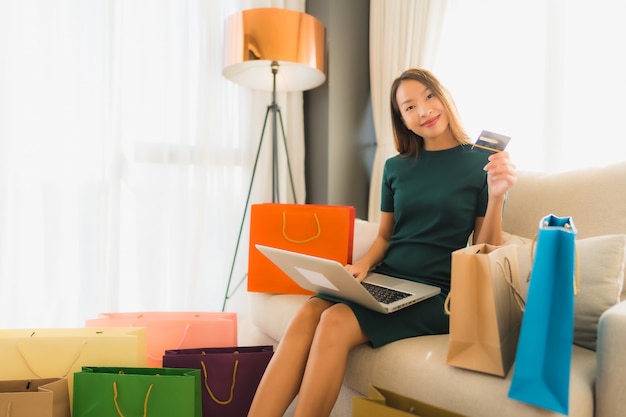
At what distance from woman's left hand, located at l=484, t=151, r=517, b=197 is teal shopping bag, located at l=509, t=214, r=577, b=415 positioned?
43 cm

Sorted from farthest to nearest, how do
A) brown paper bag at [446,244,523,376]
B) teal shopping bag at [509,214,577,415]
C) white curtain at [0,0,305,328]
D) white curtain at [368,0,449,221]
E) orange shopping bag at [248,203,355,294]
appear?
white curtain at [368,0,449,221] < white curtain at [0,0,305,328] < orange shopping bag at [248,203,355,294] < brown paper bag at [446,244,523,376] < teal shopping bag at [509,214,577,415]

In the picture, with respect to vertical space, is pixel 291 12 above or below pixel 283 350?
above

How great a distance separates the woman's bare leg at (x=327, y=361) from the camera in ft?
3.86

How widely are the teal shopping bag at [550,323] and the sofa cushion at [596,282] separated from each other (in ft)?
1.10

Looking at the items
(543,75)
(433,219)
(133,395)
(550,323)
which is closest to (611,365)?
(550,323)

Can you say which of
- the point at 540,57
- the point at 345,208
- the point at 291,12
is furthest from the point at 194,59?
the point at 540,57

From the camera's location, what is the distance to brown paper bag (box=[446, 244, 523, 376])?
102 cm

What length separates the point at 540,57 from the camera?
2100 mm

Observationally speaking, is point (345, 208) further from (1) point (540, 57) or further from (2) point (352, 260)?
(1) point (540, 57)

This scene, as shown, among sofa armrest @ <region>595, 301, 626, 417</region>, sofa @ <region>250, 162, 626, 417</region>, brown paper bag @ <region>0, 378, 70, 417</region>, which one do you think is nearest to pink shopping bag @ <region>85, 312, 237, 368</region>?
sofa @ <region>250, 162, 626, 417</region>

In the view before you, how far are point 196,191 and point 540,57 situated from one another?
183 cm

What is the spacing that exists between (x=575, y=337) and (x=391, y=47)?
1951 millimetres

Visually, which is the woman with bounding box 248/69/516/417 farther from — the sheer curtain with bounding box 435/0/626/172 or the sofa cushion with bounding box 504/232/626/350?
the sheer curtain with bounding box 435/0/626/172

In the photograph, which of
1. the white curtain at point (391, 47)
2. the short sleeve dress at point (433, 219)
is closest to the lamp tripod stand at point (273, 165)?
the white curtain at point (391, 47)
